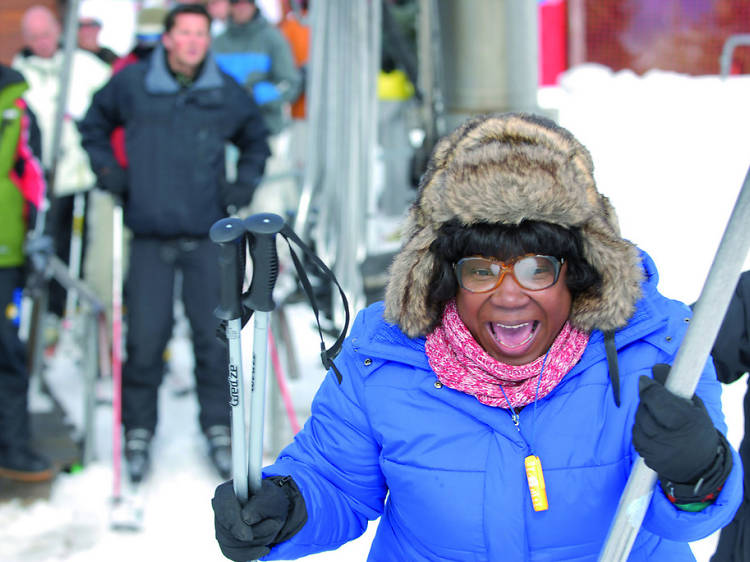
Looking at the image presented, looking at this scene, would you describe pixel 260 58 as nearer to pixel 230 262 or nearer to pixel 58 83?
pixel 58 83

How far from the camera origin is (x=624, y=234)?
675 centimetres

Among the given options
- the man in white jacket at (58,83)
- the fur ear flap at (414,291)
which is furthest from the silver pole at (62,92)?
the fur ear flap at (414,291)

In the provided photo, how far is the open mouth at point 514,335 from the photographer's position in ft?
6.15

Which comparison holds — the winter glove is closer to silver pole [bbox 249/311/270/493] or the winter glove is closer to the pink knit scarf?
the pink knit scarf

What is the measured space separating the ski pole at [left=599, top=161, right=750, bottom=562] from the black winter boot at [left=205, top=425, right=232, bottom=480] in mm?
3074

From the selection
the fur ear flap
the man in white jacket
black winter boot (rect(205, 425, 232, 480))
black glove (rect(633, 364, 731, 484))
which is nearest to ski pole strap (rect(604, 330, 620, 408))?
black glove (rect(633, 364, 731, 484))

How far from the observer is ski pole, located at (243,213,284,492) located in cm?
164

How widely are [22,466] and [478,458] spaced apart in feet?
10.8

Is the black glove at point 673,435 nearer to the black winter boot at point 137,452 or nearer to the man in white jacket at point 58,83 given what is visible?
the black winter boot at point 137,452

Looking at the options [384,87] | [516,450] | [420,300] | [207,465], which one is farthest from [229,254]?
[384,87]

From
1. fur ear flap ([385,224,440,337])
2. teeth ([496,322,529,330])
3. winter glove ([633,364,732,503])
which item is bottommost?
winter glove ([633,364,732,503])

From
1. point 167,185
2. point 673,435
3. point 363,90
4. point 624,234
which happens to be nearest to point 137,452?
point 167,185

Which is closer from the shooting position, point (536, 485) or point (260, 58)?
point (536, 485)

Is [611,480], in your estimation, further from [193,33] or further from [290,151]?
[290,151]
